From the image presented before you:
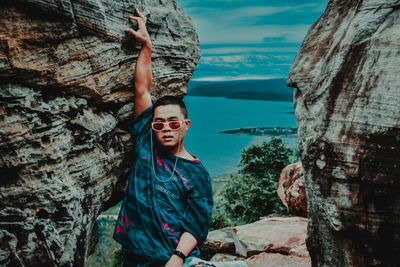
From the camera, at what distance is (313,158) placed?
3.91 meters

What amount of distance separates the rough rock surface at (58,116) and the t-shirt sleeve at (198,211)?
4.45 ft

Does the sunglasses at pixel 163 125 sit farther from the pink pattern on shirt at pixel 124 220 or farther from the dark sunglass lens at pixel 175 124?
the pink pattern on shirt at pixel 124 220

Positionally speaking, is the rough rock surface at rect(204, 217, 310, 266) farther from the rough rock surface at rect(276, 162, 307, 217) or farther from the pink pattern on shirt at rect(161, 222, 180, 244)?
the pink pattern on shirt at rect(161, 222, 180, 244)

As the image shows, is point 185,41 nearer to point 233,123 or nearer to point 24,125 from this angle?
point 24,125

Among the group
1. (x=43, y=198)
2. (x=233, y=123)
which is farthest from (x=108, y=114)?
(x=233, y=123)

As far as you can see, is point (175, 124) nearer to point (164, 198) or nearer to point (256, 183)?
point (164, 198)

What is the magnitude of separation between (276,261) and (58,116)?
479cm

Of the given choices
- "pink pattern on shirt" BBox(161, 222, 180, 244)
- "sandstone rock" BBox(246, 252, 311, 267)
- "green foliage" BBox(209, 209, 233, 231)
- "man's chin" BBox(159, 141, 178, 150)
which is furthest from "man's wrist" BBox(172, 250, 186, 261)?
"green foliage" BBox(209, 209, 233, 231)

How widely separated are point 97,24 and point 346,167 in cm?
329

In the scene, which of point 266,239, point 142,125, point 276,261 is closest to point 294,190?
point 266,239

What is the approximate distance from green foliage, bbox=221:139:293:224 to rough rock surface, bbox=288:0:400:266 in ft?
29.9

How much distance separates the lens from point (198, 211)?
3.96 m

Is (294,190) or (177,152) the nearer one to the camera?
(177,152)

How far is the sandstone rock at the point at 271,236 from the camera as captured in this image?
710cm
